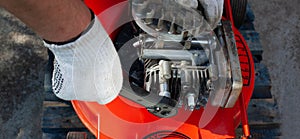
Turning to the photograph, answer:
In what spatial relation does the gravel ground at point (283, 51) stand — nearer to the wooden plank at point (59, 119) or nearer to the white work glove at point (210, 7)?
the white work glove at point (210, 7)

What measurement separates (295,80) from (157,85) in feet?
4.00

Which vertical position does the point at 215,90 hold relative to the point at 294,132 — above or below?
above

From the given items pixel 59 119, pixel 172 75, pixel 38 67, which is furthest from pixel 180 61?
pixel 38 67

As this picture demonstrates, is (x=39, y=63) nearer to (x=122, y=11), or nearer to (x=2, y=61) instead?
(x=2, y=61)

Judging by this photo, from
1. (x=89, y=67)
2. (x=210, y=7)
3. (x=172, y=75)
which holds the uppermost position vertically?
(x=210, y=7)

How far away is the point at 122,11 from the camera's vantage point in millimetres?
1568

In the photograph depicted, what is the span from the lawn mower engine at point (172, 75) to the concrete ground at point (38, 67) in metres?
0.70

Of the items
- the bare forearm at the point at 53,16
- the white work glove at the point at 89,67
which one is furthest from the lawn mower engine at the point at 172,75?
the bare forearm at the point at 53,16

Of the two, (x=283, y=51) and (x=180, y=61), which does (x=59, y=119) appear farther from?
(x=283, y=51)

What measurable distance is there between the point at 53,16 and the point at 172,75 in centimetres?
72

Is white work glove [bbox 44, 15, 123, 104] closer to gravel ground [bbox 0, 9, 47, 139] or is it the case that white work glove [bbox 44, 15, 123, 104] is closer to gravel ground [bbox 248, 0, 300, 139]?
gravel ground [bbox 0, 9, 47, 139]

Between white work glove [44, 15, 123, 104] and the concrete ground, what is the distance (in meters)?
1.10

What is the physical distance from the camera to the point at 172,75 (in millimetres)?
1381

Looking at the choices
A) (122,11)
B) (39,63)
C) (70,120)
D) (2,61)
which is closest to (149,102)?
(122,11)
